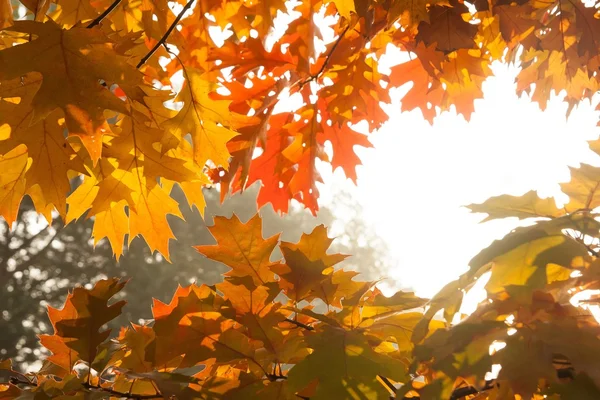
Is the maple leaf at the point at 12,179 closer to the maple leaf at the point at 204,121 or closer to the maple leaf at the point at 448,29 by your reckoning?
the maple leaf at the point at 204,121

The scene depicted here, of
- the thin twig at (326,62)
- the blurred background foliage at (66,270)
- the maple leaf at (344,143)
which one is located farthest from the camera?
the blurred background foliage at (66,270)

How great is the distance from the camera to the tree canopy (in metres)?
0.59

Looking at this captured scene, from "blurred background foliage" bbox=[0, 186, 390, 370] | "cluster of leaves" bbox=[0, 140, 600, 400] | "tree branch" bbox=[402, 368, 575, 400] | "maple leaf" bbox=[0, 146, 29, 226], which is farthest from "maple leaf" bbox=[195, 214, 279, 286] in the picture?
"blurred background foliage" bbox=[0, 186, 390, 370]

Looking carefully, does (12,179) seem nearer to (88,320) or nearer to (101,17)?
(101,17)

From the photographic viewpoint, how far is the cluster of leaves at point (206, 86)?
93cm

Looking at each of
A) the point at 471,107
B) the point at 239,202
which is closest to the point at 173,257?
the point at 239,202

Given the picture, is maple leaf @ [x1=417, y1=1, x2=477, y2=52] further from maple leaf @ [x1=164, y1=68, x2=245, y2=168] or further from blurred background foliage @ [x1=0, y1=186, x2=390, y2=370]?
blurred background foliage @ [x1=0, y1=186, x2=390, y2=370]

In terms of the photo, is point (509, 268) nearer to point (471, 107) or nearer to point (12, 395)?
point (12, 395)

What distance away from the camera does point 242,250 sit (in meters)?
0.78

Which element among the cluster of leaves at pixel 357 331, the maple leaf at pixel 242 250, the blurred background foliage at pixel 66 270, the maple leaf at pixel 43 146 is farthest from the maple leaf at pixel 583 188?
the blurred background foliage at pixel 66 270

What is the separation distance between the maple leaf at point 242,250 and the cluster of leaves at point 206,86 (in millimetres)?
287

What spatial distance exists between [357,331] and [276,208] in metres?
0.95

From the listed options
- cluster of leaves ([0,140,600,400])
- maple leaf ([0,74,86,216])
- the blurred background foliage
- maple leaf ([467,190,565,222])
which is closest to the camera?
cluster of leaves ([0,140,600,400])

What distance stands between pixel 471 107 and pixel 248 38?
0.74m
